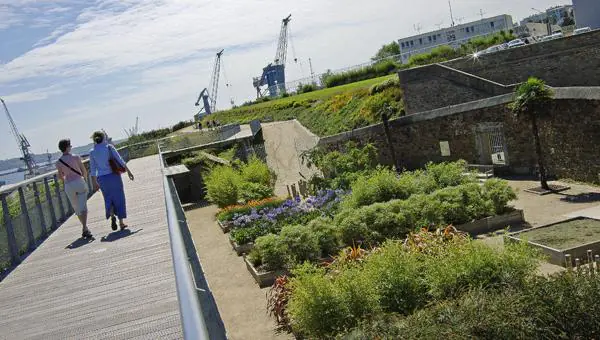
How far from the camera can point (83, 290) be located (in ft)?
22.7

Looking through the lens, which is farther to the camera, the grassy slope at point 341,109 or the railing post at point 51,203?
the grassy slope at point 341,109

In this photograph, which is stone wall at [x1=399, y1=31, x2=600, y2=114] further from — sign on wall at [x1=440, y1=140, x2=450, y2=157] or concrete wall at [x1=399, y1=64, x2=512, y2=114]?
sign on wall at [x1=440, y1=140, x2=450, y2=157]

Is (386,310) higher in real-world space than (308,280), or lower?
lower

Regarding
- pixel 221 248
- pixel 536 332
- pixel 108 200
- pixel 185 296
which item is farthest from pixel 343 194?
pixel 185 296

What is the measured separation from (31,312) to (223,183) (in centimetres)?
1573

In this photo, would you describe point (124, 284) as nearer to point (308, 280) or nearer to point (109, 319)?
point (109, 319)

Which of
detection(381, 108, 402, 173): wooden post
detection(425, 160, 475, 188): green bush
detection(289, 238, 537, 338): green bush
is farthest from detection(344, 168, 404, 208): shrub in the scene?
detection(289, 238, 537, 338): green bush

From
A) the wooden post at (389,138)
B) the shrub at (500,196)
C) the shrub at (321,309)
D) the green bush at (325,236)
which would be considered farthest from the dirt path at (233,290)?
the wooden post at (389,138)

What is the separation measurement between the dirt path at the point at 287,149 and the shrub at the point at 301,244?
41.2 ft

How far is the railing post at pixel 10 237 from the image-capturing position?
8.62 m

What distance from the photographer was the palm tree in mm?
18531

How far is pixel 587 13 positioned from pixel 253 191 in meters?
30.8

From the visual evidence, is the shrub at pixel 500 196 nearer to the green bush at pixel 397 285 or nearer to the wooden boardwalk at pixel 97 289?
the green bush at pixel 397 285

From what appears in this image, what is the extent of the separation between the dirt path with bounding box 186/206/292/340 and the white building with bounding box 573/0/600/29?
32.9m
